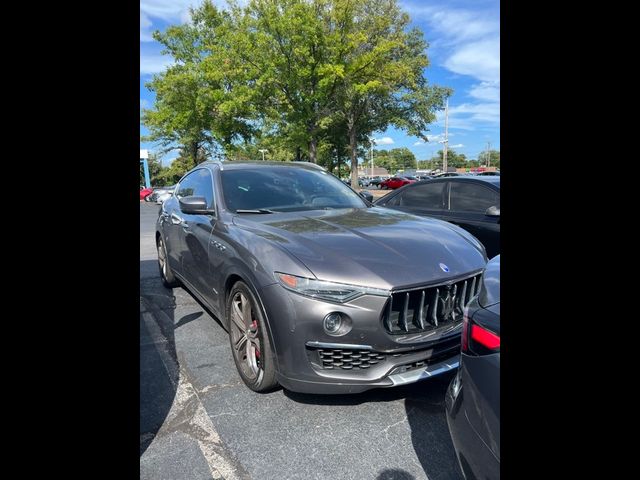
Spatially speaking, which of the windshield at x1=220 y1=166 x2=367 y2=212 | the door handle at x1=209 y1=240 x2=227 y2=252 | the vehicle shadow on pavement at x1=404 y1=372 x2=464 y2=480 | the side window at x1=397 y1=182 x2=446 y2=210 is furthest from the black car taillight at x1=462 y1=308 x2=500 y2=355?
the side window at x1=397 y1=182 x2=446 y2=210

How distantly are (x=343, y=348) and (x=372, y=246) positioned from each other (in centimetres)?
71

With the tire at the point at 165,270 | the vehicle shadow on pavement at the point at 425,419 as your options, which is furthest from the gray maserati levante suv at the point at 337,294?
the tire at the point at 165,270

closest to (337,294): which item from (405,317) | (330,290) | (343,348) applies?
(330,290)

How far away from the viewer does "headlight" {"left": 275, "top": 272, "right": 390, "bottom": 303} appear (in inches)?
89.4

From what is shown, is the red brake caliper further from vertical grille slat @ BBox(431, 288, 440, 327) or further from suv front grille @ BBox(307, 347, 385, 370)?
vertical grille slat @ BBox(431, 288, 440, 327)

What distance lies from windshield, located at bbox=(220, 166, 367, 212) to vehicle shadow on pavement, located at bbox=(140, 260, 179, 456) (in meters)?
1.39

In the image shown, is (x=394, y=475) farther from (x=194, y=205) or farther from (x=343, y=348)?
(x=194, y=205)

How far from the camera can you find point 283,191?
3781 millimetres

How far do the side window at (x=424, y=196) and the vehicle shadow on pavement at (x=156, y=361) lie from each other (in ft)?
12.5

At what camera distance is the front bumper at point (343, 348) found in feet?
7.41

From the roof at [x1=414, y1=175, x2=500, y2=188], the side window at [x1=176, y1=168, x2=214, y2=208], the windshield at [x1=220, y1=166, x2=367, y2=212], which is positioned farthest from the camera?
the roof at [x1=414, y1=175, x2=500, y2=188]
